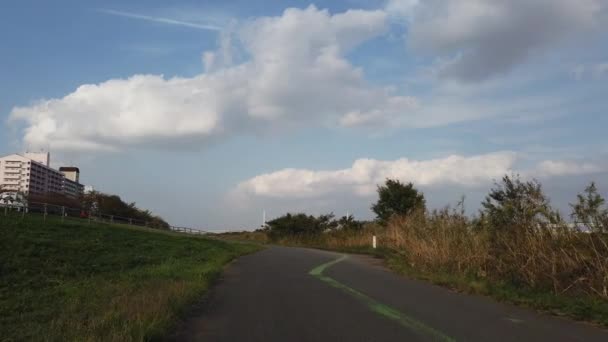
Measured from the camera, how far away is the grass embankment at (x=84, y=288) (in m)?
7.42

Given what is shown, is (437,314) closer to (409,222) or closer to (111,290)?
(111,290)

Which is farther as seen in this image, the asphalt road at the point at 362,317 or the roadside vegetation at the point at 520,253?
the roadside vegetation at the point at 520,253

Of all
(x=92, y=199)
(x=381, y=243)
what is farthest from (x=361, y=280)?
(x=92, y=199)

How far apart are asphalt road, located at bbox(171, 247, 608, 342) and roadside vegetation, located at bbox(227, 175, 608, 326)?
2.88 ft

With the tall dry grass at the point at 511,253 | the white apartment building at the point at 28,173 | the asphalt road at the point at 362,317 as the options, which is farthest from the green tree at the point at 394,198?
the white apartment building at the point at 28,173

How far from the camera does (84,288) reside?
1306 cm

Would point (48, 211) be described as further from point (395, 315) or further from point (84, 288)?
point (395, 315)

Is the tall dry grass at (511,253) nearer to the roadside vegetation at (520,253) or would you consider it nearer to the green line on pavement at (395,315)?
the roadside vegetation at (520,253)

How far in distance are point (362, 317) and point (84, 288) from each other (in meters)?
7.58

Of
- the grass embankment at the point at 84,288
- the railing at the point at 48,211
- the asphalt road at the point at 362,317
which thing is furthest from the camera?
the railing at the point at 48,211

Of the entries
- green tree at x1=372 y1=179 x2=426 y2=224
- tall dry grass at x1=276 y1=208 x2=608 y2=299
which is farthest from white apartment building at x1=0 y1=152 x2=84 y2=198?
tall dry grass at x1=276 y1=208 x2=608 y2=299

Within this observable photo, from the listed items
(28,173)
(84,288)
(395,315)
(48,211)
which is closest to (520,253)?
(395,315)

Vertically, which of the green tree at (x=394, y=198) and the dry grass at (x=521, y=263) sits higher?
the green tree at (x=394, y=198)

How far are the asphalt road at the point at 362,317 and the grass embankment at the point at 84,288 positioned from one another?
2.19 feet
